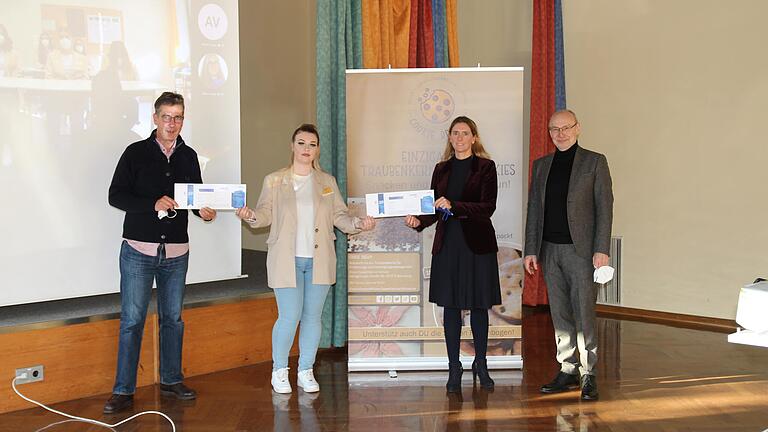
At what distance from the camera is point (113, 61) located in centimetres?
481

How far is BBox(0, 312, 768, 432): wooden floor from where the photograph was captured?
4.09 m

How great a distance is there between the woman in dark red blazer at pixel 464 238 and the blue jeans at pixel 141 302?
1393mm

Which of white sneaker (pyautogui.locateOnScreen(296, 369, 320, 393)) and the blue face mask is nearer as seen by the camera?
the blue face mask

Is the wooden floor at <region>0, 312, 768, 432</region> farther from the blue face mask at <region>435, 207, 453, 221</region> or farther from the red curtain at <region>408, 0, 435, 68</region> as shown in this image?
the red curtain at <region>408, 0, 435, 68</region>

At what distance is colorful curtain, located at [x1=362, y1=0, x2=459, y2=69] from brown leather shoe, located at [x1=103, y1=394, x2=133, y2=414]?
9.08 ft

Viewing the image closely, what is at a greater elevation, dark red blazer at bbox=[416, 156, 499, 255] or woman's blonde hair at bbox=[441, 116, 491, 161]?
woman's blonde hair at bbox=[441, 116, 491, 161]

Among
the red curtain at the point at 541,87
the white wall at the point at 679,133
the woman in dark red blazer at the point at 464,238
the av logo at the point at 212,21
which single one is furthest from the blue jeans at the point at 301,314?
the white wall at the point at 679,133

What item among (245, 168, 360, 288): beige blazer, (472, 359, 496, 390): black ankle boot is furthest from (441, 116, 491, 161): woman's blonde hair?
(472, 359, 496, 390): black ankle boot

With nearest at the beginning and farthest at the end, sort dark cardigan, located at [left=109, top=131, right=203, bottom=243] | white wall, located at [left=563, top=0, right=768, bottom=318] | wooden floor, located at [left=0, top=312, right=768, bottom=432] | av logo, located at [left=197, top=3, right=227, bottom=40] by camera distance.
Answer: wooden floor, located at [left=0, top=312, right=768, bottom=432]
dark cardigan, located at [left=109, top=131, right=203, bottom=243]
av logo, located at [left=197, top=3, right=227, bottom=40]
white wall, located at [left=563, top=0, right=768, bottom=318]

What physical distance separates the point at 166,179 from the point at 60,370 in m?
1.25

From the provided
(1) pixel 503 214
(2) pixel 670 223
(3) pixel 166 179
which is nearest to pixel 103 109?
(3) pixel 166 179

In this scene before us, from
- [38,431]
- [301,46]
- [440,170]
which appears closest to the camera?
[38,431]

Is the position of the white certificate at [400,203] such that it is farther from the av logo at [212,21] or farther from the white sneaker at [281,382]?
the av logo at [212,21]

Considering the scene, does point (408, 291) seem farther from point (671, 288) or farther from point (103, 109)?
point (671, 288)
